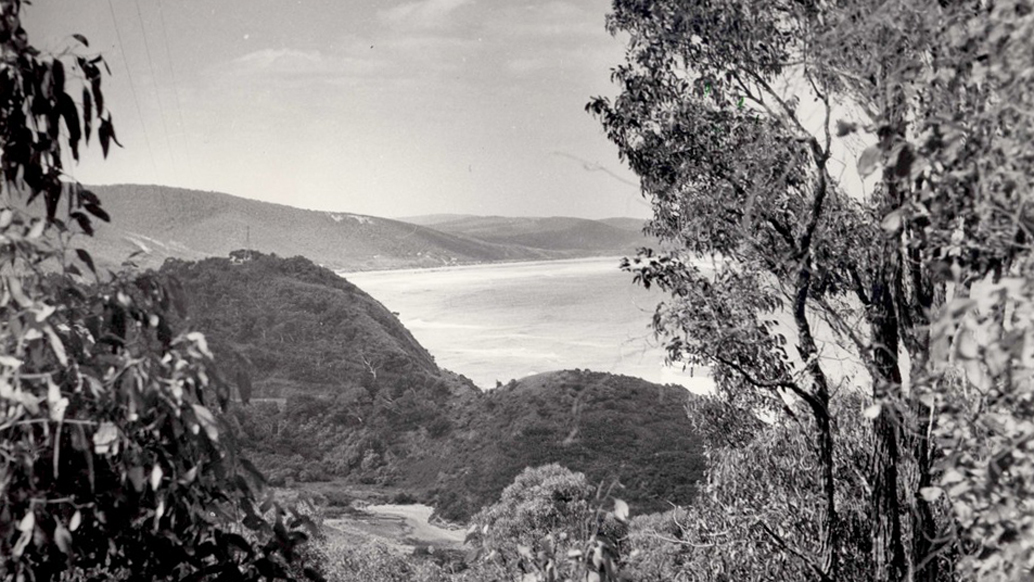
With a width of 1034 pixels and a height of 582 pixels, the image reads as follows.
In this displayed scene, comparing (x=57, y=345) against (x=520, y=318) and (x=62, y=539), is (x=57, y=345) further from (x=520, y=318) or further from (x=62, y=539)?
(x=520, y=318)

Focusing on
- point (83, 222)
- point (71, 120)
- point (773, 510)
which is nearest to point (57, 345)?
point (83, 222)

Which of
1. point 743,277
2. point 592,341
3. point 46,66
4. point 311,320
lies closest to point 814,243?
point 743,277

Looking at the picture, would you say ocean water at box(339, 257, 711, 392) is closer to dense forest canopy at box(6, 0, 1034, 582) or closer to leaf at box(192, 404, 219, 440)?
dense forest canopy at box(6, 0, 1034, 582)

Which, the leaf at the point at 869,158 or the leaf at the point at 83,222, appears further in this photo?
the leaf at the point at 83,222

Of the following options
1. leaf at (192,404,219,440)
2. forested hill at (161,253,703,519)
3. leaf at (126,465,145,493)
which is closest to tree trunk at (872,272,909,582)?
leaf at (192,404,219,440)

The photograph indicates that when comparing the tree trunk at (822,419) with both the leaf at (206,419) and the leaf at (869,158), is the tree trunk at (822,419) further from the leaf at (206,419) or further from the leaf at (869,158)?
the leaf at (206,419)

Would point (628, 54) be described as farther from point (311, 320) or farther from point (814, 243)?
point (311, 320)

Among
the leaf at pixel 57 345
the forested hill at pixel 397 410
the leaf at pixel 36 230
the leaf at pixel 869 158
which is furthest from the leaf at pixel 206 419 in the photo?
the forested hill at pixel 397 410
